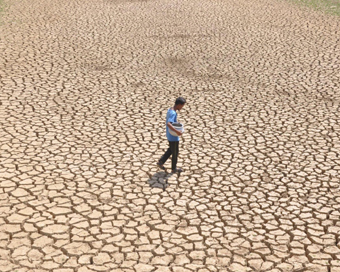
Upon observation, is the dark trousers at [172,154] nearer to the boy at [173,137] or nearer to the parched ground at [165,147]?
the boy at [173,137]

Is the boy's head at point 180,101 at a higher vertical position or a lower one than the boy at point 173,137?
higher

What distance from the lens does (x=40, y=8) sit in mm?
17453

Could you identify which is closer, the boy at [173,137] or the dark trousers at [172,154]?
the boy at [173,137]

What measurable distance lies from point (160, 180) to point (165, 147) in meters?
1.17

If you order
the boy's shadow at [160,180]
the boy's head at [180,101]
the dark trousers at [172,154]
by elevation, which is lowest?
the boy's shadow at [160,180]

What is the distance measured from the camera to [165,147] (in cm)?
837

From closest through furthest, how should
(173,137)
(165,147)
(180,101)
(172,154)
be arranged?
(180,101) → (173,137) → (172,154) → (165,147)

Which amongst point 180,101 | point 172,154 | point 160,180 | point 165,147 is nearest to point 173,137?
point 172,154

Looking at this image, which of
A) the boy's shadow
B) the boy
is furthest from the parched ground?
the boy

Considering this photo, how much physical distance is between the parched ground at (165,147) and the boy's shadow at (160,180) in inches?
1.3

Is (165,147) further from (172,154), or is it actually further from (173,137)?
(173,137)

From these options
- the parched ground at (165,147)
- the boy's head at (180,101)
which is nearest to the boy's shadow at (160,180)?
the parched ground at (165,147)

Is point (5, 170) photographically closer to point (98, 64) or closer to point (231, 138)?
point (231, 138)

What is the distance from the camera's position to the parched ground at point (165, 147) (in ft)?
19.1
